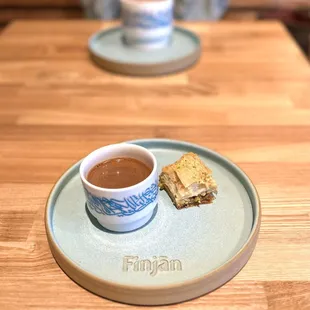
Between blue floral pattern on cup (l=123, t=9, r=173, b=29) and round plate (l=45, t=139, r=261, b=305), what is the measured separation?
23.6 inches

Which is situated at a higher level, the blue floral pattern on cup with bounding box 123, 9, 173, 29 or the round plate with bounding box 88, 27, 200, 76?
the blue floral pattern on cup with bounding box 123, 9, 173, 29

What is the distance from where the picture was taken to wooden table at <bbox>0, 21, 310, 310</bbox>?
61 centimetres

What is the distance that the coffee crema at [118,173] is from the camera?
67cm

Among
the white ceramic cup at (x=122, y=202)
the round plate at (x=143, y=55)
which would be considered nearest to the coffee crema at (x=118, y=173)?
the white ceramic cup at (x=122, y=202)

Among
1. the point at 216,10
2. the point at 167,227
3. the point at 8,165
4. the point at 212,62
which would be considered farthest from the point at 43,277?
the point at 216,10

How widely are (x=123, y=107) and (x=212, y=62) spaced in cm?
37

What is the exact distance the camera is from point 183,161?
74 cm

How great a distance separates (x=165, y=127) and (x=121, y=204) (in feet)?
1.22

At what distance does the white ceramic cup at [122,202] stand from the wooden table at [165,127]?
0.11 m

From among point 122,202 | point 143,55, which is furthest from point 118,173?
point 143,55

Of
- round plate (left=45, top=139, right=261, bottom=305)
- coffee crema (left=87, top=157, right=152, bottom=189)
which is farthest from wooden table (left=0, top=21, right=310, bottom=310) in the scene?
coffee crema (left=87, top=157, right=152, bottom=189)

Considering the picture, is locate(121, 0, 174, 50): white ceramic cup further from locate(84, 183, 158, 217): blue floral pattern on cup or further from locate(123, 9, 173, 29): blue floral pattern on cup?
locate(84, 183, 158, 217): blue floral pattern on cup

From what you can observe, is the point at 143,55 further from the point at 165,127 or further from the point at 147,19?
the point at 165,127

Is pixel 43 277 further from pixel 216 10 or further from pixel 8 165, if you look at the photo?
pixel 216 10
